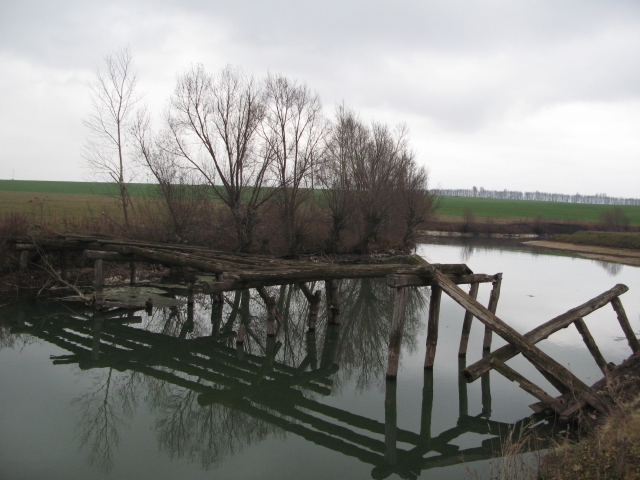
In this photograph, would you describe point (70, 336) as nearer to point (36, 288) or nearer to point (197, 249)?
point (197, 249)

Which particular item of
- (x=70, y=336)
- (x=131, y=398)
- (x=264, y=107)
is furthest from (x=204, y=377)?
(x=264, y=107)

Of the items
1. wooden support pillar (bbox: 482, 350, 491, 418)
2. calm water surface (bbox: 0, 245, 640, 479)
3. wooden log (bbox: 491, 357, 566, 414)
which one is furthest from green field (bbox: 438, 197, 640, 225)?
wooden log (bbox: 491, 357, 566, 414)

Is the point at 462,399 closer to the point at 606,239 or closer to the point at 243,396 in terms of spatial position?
the point at 243,396

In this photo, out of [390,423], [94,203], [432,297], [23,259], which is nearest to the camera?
[390,423]

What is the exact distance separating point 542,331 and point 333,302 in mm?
Result: 6557

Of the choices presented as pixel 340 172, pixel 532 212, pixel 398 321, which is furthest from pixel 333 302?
pixel 532 212

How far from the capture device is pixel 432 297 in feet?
33.0

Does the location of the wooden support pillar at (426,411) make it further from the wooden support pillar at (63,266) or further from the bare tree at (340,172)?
the bare tree at (340,172)

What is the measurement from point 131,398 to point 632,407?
7.85m

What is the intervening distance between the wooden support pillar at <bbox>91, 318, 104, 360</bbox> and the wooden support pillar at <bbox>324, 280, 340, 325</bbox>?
5.81 meters

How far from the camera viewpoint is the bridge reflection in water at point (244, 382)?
7.32m

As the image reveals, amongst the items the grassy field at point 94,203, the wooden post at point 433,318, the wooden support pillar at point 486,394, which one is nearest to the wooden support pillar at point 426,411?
the wooden post at point 433,318

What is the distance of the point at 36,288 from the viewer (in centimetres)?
1717

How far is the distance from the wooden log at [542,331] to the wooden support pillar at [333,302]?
6.17m
